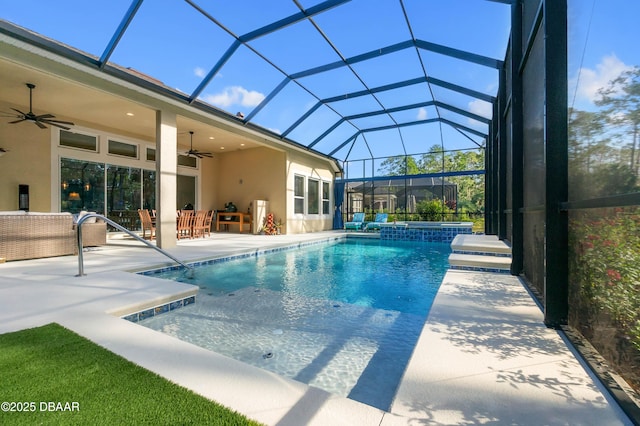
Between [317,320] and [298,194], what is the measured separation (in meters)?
9.53

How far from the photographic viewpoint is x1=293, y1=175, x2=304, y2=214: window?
12.0m

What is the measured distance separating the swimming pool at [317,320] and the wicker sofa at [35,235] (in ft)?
7.36

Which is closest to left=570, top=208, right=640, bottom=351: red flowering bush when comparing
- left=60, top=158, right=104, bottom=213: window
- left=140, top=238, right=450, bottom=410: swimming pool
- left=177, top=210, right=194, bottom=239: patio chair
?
left=140, top=238, right=450, bottom=410: swimming pool

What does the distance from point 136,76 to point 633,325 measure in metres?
7.44

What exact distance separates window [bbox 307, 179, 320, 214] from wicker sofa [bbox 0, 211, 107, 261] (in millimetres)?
8594

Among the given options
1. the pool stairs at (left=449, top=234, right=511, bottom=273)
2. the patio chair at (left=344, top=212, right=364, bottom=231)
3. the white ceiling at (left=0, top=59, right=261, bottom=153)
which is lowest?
the pool stairs at (left=449, top=234, right=511, bottom=273)

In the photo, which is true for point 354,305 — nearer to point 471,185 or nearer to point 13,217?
point 13,217

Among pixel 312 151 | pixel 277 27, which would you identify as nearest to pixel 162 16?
pixel 277 27

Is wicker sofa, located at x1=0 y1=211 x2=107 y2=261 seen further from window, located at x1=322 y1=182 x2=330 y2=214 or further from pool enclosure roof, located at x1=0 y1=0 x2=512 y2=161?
window, located at x1=322 y1=182 x2=330 y2=214

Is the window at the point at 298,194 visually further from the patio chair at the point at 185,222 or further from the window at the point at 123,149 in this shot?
the window at the point at 123,149

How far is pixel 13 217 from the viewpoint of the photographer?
482 cm

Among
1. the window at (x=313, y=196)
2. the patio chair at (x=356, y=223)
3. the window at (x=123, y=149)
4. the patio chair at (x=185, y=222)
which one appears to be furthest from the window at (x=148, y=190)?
the patio chair at (x=356, y=223)

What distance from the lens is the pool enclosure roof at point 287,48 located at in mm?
4891

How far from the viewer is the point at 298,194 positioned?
40.7ft
